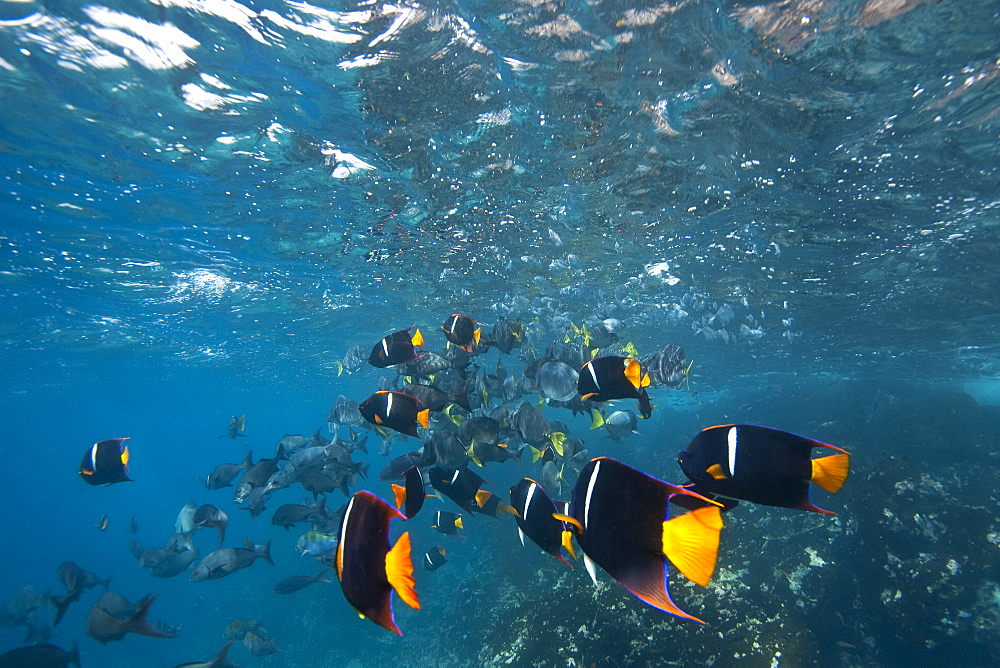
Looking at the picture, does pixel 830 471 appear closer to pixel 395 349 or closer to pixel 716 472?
pixel 716 472

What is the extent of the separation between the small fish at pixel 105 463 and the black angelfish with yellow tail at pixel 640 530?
691cm

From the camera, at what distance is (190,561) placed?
12320 millimetres

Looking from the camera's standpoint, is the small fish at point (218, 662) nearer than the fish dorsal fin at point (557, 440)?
No

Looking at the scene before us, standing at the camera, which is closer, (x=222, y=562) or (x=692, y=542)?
(x=692, y=542)

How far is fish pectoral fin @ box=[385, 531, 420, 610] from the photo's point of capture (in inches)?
83.4

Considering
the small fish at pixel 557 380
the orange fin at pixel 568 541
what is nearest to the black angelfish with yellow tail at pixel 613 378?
the orange fin at pixel 568 541

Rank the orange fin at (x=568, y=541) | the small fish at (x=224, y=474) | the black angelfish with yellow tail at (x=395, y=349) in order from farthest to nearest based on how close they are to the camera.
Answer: the small fish at (x=224, y=474) → the black angelfish with yellow tail at (x=395, y=349) → the orange fin at (x=568, y=541)

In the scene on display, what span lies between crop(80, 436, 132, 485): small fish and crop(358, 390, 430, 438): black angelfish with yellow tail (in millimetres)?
4103

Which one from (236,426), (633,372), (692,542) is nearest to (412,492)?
(633,372)

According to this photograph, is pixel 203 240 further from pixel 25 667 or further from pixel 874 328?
pixel 874 328

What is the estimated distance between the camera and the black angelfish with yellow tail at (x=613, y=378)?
405 cm

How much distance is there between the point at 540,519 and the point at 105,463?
6.48m

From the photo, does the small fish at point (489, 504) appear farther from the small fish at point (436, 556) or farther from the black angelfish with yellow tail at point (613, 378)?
the small fish at point (436, 556)

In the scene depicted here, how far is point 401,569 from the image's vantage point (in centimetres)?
213
